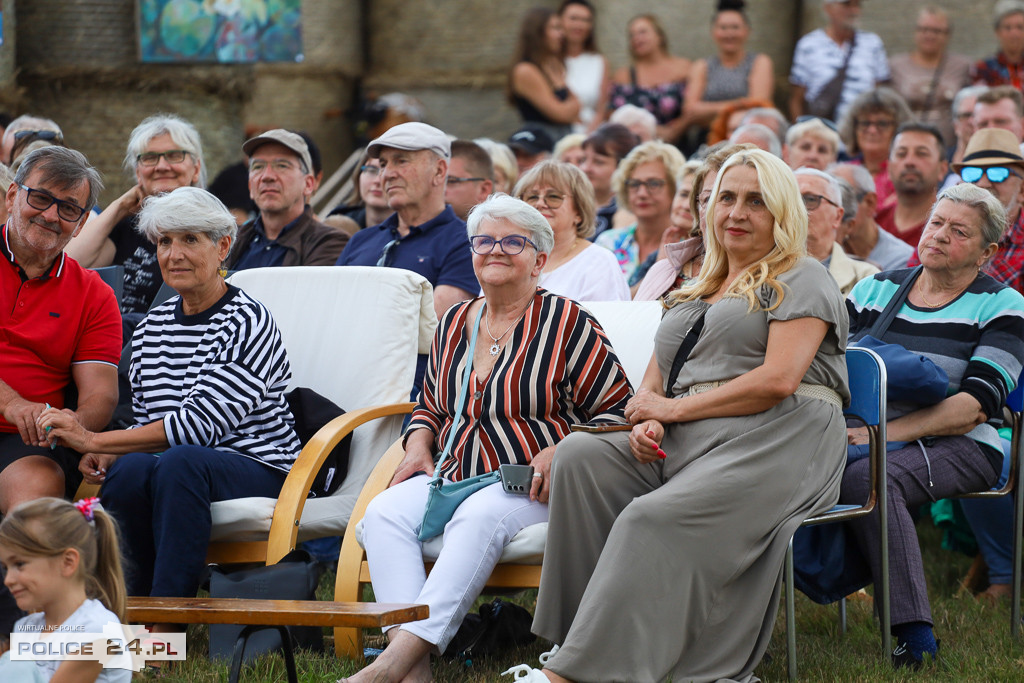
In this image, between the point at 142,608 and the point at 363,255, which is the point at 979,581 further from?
the point at 142,608

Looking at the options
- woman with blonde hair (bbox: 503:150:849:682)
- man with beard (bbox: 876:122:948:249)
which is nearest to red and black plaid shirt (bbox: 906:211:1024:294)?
man with beard (bbox: 876:122:948:249)

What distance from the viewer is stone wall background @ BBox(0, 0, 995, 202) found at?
10648 mm

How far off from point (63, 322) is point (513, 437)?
1694 mm

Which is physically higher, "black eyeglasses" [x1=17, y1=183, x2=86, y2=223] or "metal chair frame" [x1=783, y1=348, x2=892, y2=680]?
"black eyeglasses" [x1=17, y1=183, x2=86, y2=223]

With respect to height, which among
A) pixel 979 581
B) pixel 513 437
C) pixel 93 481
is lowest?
pixel 979 581

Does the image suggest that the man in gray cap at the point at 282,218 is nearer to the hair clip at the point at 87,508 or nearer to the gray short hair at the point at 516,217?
the gray short hair at the point at 516,217

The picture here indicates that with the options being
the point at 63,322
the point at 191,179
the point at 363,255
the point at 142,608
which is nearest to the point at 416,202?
the point at 363,255

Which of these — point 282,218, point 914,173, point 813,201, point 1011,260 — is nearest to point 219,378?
point 282,218

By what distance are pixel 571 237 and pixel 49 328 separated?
7.46 ft

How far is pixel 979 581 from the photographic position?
5.04 meters

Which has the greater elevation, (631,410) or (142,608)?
(631,410)

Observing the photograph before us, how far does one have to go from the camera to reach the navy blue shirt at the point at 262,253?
5.87 m

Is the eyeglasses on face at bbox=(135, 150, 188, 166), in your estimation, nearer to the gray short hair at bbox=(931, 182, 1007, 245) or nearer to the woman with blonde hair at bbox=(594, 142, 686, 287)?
the woman with blonde hair at bbox=(594, 142, 686, 287)

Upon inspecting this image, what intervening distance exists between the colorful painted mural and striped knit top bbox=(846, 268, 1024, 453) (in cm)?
689
